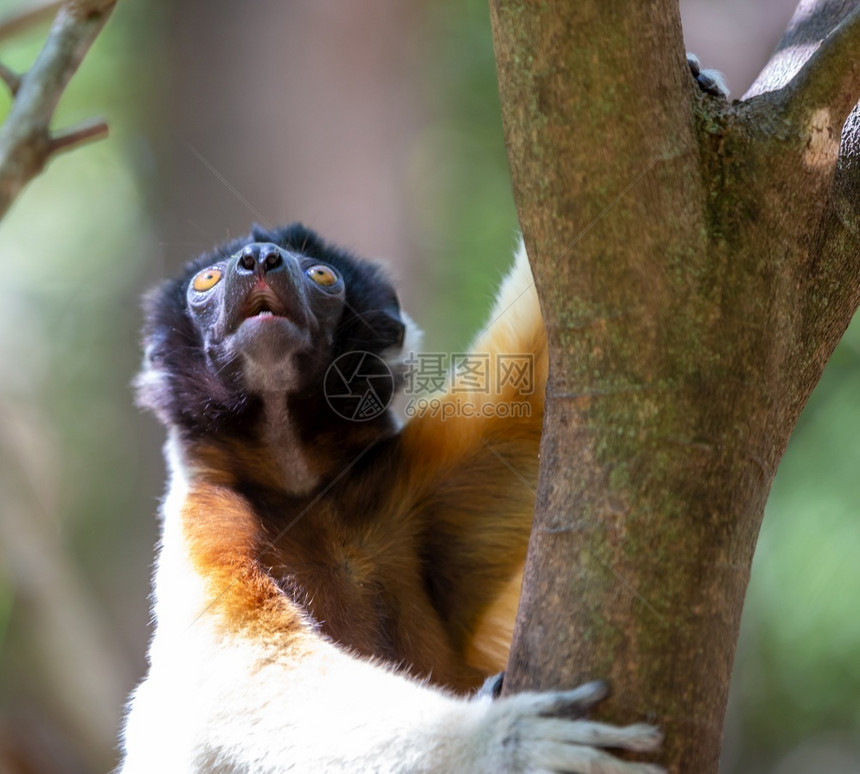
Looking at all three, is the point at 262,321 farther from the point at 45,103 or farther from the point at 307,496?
the point at 45,103

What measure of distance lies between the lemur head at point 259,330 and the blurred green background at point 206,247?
9.48ft

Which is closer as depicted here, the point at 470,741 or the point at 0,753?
the point at 470,741

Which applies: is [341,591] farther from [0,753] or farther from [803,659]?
[803,659]

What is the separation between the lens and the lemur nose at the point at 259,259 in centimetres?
414

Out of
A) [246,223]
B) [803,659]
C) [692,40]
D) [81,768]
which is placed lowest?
[81,768]

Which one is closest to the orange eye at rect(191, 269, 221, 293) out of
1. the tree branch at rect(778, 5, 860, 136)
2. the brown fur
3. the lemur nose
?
the lemur nose

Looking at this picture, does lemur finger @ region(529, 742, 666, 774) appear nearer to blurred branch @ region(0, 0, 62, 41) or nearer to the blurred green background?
blurred branch @ region(0, 0, 62, 41)

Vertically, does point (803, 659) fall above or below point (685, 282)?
below

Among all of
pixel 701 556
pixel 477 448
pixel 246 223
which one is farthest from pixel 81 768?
pixel 701 556

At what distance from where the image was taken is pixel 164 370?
4.50 meters

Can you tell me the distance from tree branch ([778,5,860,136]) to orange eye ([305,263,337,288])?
2.27m

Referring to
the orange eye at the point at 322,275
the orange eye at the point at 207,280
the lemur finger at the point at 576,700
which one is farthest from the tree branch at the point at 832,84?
the orange eye at the point at 207,280

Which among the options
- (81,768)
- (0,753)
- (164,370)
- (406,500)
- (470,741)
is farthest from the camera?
(81,768)

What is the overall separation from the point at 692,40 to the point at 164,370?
5.51 m
